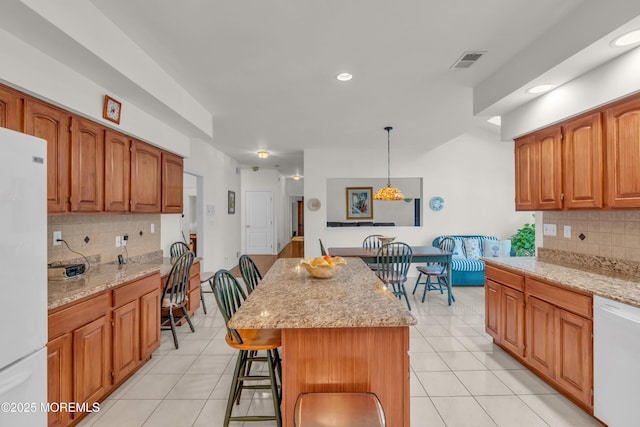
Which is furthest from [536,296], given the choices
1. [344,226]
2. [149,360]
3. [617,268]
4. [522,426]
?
[344,226]

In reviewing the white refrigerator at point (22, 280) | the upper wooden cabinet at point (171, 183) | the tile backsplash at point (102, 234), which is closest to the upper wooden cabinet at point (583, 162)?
the white refrigerator at point (22, 280)

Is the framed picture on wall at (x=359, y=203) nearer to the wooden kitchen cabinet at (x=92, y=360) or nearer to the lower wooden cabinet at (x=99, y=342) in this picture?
the lower wooden cabinet at (x=99, y=342)

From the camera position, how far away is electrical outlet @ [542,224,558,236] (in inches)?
122

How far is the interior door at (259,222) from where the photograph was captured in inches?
359

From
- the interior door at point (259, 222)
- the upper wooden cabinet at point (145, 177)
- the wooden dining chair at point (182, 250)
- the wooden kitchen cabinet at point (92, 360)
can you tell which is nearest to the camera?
the wooden kitchen cabinet at point (92, 360)

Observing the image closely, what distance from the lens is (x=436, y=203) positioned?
21.1 feet

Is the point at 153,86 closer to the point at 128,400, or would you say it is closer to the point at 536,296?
the point at 128,400

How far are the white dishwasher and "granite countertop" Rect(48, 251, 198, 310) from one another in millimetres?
3123

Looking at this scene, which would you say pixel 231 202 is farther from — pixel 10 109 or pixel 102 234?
pixel 10 109

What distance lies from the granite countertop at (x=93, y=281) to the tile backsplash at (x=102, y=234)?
19cm

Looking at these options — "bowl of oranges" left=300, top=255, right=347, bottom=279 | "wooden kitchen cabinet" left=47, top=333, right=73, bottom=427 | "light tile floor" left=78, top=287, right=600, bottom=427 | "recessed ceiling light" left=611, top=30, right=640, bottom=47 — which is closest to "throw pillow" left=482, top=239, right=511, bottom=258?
"light tile floor" left=78, top=287, right=600, bottom=427

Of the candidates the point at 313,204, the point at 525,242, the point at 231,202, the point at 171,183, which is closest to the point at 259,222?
the point at 231,202

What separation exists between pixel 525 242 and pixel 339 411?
5.95 m

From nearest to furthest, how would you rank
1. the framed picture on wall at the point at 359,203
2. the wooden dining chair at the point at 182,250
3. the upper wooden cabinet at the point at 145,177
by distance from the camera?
1. the upper wooden cabinet at the point at 145,177
2. the wooden dining chair at the point at 182,250
3. the framed picture on wall at the point at 359,203
